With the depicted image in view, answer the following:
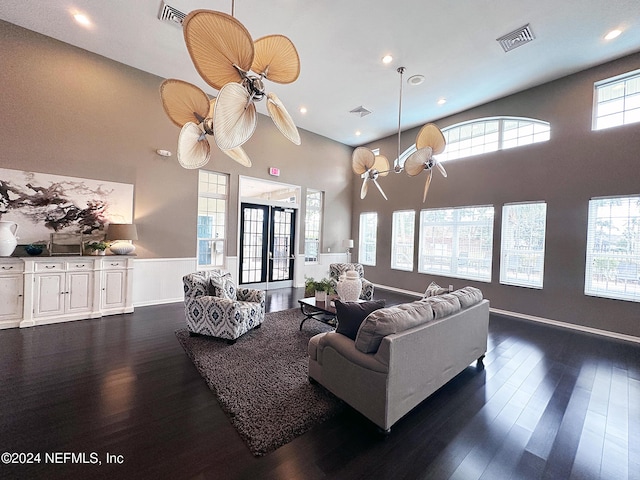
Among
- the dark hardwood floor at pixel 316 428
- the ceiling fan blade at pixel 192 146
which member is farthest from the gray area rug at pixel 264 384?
the ceiling fan blade at pixel 192 146

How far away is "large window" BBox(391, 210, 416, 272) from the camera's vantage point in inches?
284

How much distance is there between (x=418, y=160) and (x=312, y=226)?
4628 mm

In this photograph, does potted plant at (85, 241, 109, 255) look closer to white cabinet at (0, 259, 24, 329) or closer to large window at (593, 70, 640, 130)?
white cabinet at (0, 259, 24, 329)

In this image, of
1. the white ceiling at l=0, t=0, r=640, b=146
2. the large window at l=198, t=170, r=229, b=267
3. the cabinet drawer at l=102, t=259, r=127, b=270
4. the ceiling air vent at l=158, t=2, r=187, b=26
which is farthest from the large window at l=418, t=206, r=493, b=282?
the cabinet drawer at l=102, t=259, r=127, b=270

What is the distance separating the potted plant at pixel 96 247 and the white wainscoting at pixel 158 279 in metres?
0.61

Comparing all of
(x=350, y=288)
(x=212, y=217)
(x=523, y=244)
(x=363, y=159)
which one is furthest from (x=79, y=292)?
(x=523, y=244)

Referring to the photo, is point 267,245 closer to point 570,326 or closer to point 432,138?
point 432,138

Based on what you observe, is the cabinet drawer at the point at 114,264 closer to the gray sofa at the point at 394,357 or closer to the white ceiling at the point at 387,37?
the white ceiling at the point at 387,37

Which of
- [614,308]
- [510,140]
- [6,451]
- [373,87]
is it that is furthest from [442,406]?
[510,140]

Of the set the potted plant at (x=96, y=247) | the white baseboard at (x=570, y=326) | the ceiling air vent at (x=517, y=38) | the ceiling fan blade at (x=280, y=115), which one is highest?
the ceiling air vent at (x=517, y=38)

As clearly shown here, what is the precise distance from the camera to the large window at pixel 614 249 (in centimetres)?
415

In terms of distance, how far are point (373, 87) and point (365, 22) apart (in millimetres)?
1616

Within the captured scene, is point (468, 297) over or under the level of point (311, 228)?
under

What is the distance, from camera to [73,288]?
413 cm
